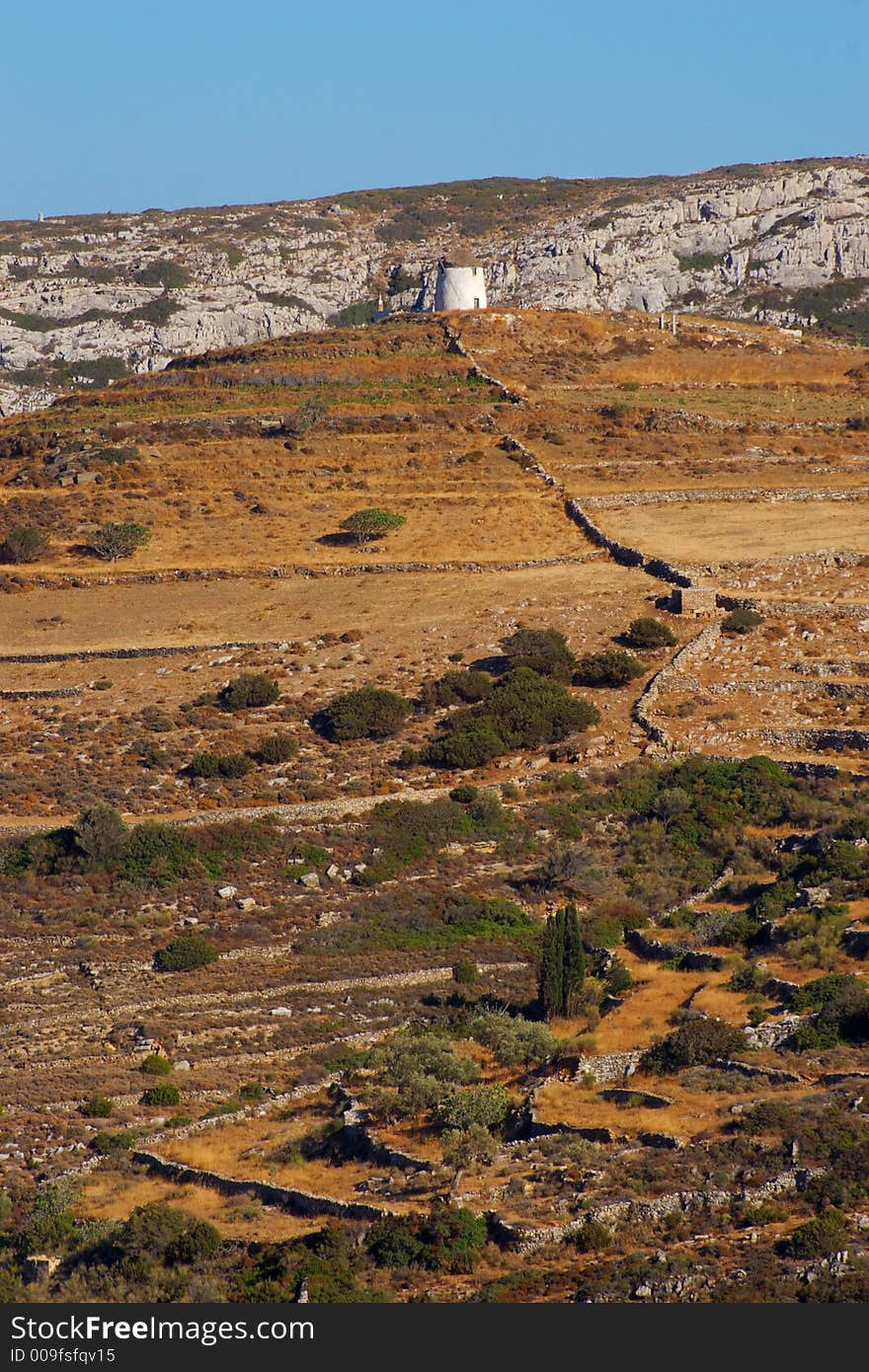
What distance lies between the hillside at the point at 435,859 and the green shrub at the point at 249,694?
14 centimetres

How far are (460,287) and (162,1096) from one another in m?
74.6

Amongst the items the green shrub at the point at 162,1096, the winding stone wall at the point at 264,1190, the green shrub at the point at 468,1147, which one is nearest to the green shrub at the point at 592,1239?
the winding stone wall at the point at 264,1190

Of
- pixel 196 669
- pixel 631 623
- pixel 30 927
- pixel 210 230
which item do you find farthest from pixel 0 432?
pixel 210 230

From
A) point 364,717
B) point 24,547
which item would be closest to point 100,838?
point 364,717

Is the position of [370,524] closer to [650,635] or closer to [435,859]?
[650,635]

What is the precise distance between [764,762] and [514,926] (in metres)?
8.55

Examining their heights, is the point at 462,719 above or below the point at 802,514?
below

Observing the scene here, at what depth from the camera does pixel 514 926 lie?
3606 cm

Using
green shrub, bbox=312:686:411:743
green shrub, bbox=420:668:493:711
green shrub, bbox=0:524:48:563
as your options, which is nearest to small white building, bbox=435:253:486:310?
green shrub, bbox=0:524:48:563

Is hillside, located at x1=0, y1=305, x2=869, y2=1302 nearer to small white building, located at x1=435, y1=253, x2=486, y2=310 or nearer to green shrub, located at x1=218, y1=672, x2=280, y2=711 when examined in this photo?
green shrub, located at x1=218, y1=672, x2=280, y2=711

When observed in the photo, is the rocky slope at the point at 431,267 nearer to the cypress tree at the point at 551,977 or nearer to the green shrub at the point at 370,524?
the green shrub at the point at 370,524

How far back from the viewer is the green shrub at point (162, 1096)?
28.9m

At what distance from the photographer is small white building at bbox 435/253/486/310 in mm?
96812

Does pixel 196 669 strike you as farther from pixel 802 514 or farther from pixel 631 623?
pixel 802 514
